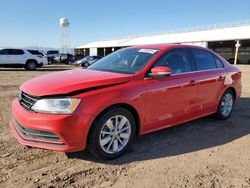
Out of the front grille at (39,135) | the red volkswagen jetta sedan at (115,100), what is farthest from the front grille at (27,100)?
the front grille at (39,135)

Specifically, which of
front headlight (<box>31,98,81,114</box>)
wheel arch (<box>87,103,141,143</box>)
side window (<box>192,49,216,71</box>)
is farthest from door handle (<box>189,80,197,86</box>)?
front headlight (<box>31,98,81,114</box>)

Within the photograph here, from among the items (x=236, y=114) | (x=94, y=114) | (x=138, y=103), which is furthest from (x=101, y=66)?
(x=236, y=114)

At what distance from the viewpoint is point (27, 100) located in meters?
3.80

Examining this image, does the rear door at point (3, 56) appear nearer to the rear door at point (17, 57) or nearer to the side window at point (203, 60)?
the rear door at point (17, 57)

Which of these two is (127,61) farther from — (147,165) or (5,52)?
(5,52)

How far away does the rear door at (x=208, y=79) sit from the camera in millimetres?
5270

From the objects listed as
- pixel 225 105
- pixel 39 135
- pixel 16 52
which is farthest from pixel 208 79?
pixel 16 52

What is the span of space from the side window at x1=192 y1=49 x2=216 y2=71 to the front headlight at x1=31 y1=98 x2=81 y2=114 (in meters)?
2.80

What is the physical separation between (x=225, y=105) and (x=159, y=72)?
8.82 ft

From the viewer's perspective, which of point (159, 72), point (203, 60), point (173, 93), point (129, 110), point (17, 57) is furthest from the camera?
point (17, 57)

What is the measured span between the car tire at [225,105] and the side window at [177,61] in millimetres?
1378

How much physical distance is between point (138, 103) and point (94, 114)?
78 centimetres

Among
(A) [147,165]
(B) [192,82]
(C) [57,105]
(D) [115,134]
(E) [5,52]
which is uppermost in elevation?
(E) [5,52]

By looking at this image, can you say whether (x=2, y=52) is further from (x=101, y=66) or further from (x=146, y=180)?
(x=146, y=180)
